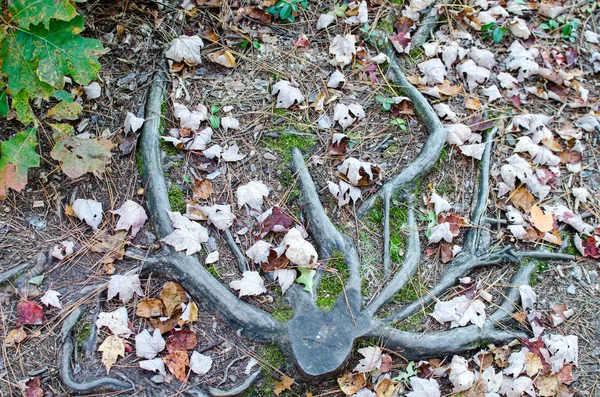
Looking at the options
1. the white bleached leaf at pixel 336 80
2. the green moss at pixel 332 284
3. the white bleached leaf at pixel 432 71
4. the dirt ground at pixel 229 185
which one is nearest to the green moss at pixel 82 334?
the dirt ground at pixel 229 185

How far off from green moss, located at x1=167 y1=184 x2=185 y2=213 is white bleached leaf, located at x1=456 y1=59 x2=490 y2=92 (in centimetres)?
232

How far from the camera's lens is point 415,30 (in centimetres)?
409

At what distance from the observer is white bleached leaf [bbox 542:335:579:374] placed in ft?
9.02

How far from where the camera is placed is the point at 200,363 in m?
2.58

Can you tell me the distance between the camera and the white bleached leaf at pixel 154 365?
2.52 metres

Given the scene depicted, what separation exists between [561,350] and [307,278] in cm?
146

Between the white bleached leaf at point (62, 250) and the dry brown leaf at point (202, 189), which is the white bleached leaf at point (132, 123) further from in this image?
the white bleached leaf at point (62, 250)

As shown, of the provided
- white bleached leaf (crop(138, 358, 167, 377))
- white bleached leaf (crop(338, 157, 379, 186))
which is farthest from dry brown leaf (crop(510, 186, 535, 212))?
white bleached leaf (crop(138, 358, 167, 377))

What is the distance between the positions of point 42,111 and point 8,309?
4.23 feet

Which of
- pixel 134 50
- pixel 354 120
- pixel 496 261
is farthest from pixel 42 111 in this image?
pixel 496 261

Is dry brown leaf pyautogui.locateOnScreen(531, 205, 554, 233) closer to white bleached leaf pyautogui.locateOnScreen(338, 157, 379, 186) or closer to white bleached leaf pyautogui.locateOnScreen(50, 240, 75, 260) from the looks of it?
white bleached leaf pyautogui.locateOnScreen(338, 157, 379, 186)

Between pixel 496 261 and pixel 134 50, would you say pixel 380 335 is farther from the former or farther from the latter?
pixel 134 50

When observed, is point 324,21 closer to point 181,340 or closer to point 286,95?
point 286,95

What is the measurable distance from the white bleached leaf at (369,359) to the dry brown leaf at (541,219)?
1.38 metres
